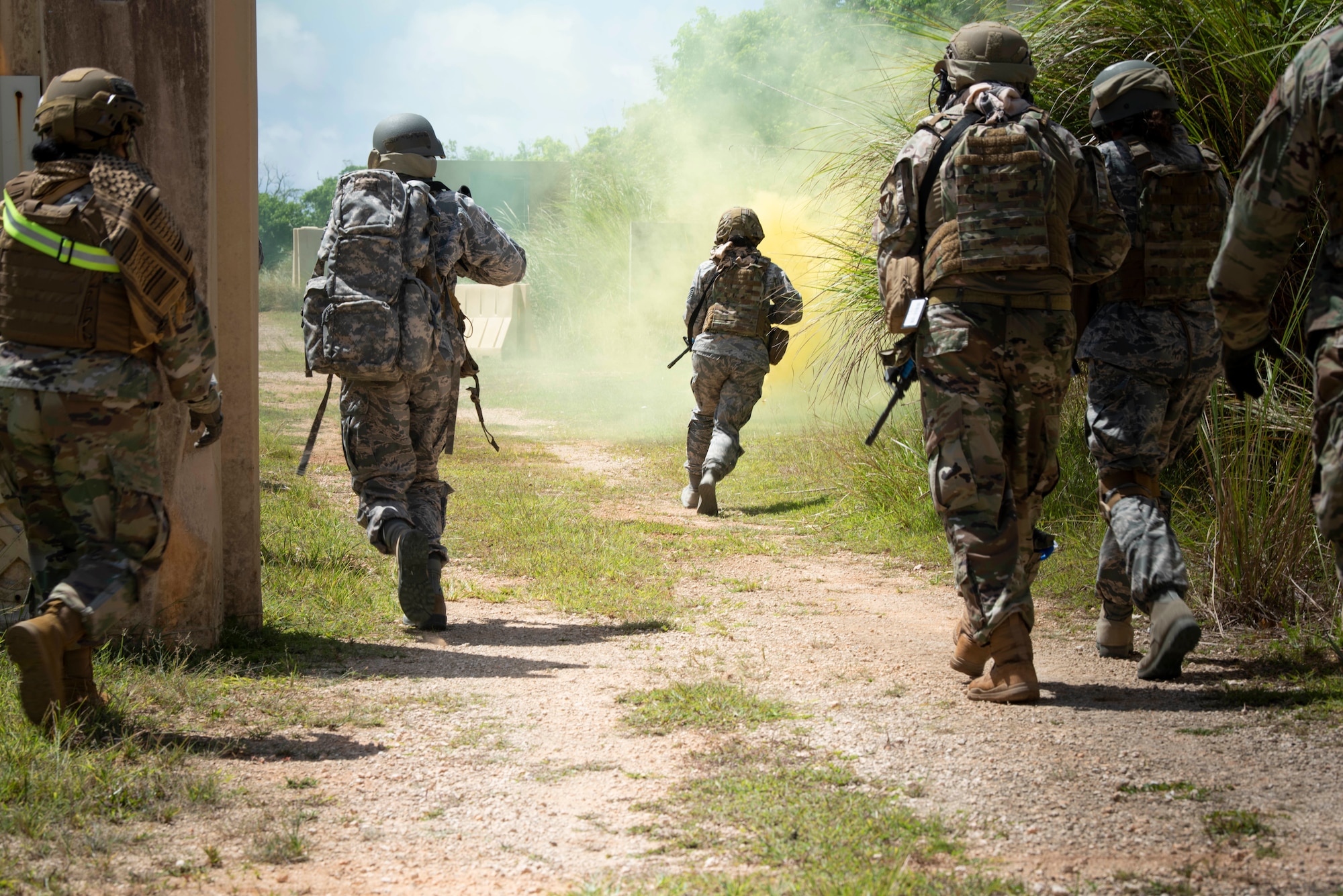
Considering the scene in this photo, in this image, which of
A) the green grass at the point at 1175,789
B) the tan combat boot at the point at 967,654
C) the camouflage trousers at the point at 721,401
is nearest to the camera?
the green grass at the point at 1175,789

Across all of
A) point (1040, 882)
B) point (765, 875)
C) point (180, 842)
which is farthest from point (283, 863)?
point (1040, 882)

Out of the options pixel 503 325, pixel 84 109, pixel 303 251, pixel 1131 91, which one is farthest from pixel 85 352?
pixel 303 251

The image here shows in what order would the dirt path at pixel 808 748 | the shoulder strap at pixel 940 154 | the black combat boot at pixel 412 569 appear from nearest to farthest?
1. the dirt path at pixel 808 748
2. the shoulder strap at pixel 940 154
3. the black combat boot at pixel 412 569

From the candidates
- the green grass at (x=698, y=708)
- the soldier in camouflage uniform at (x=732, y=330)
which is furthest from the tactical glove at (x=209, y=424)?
the soldier in camouflage uniform at (x=732, y=330)

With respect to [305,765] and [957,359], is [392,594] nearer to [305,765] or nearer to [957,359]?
[305,765]

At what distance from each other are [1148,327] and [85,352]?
3.36 meters

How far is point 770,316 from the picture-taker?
28.4 feet

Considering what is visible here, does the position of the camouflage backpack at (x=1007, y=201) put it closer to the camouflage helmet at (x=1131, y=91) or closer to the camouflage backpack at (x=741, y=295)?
the camouflage helmet at (x=1131, y=91)

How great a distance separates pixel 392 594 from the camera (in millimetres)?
5426

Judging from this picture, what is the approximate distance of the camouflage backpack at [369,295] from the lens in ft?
15.3

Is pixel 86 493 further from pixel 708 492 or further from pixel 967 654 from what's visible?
pixel 708 492

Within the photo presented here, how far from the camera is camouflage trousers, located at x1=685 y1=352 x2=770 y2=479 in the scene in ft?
28.1

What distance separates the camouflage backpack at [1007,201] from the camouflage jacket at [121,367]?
2297mm

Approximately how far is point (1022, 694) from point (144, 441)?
8.98 ft
